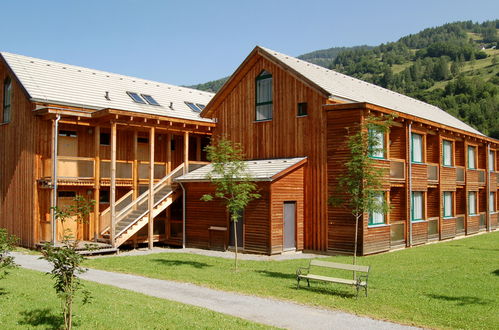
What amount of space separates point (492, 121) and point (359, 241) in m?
77.1

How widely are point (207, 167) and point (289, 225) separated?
6.28 m

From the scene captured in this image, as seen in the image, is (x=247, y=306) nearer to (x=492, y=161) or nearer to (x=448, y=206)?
(x=448, y=206)

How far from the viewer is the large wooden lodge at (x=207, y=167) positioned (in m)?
21.8

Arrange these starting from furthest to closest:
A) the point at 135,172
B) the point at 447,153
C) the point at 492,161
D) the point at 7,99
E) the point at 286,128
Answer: the point at 492,161 → the point at 447,153 → the point at 7,99 → the point at 135,172 → the point at 286,128

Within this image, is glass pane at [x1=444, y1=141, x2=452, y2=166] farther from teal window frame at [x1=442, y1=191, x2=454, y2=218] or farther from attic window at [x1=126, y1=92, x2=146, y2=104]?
attic window at [x1=126, y1=92, x2=146, y2=104]

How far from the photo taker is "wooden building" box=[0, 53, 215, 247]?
22.7 meters

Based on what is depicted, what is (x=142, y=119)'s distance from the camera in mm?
23422

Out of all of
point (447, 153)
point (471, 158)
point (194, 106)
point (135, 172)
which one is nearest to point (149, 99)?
point (194, 106)

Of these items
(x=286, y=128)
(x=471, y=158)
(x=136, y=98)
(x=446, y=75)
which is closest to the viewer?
(x=286, y=128)

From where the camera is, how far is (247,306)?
1179 cm

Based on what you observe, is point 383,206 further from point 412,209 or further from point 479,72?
point 479,72

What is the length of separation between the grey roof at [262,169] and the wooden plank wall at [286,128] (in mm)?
603

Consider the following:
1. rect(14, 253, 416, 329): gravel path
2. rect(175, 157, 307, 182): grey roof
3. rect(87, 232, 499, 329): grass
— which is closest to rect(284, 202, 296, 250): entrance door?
rect(175, 157, 307, 182): grey roof

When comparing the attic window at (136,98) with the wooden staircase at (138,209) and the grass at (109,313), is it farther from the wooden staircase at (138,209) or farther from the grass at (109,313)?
the grass at (109,313)
